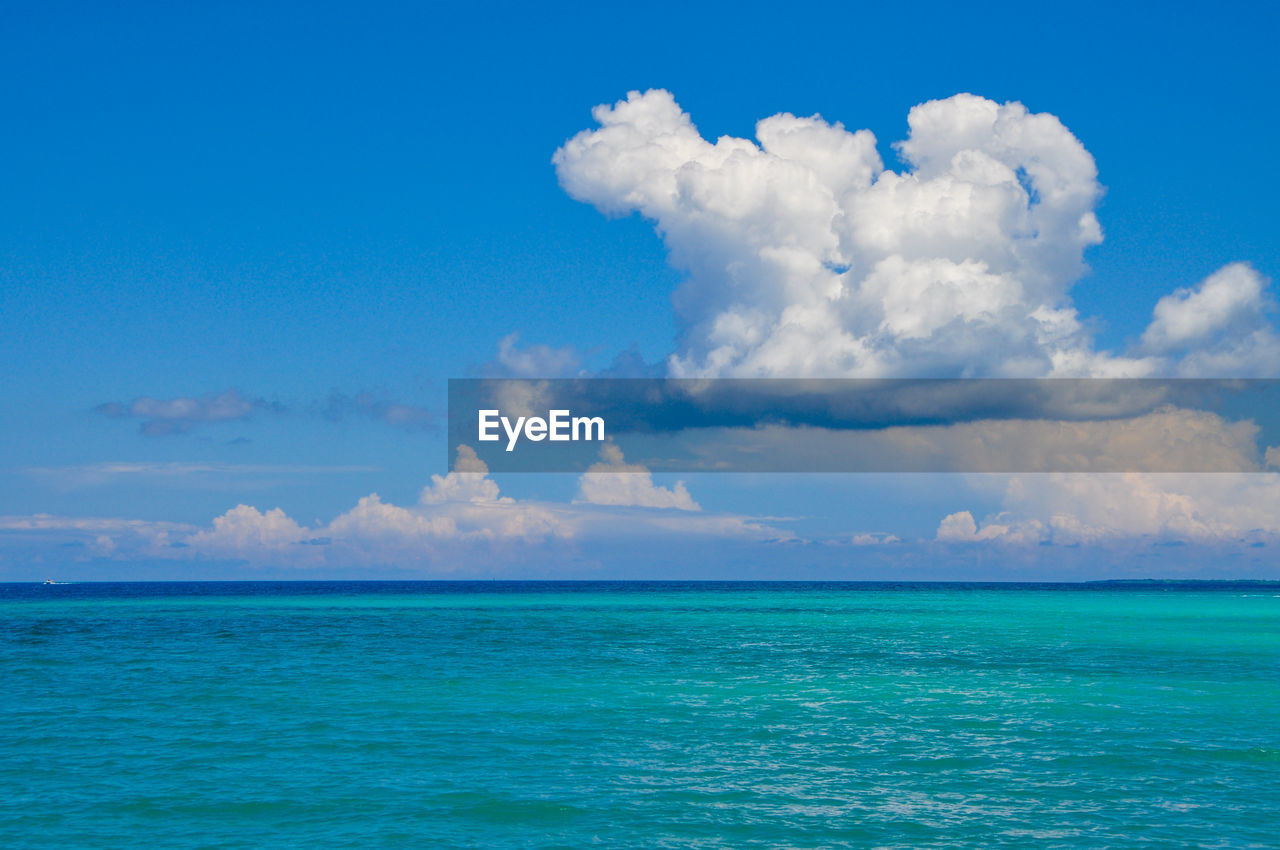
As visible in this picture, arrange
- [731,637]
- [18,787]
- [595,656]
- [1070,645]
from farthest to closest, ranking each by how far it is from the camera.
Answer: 1. [731,637]
2. [1070,645]
3. [595,656]
4. [18,787]

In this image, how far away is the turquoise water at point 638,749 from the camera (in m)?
18.6

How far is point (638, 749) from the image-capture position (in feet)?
81.8

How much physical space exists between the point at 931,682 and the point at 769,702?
8643 millimetres

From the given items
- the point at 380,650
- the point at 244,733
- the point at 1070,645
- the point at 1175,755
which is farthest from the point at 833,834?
the point at 1070,645

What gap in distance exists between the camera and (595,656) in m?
48.7

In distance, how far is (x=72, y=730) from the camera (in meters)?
28.1

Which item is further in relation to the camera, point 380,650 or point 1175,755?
point 380,650

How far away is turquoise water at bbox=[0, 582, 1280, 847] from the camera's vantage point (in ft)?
61.2

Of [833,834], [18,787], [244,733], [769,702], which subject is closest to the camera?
[833,834]

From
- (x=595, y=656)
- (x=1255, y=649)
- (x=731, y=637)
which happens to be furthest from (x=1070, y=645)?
(x=595, y=656)

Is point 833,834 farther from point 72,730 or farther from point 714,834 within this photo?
point 72,730

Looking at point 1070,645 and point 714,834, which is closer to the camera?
point 714,834

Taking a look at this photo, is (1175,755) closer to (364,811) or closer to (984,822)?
(984,822)

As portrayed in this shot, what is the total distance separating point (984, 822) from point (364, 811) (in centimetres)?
1156
